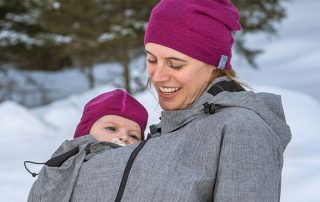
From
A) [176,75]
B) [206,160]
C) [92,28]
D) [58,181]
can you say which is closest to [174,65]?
[176,75]

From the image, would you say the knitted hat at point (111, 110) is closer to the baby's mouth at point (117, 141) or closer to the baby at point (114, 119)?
the baby at point (114, 119)

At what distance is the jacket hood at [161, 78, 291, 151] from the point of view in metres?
1.90

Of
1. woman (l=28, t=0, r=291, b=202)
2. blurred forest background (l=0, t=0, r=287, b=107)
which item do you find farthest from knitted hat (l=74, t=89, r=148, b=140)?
blurred forest background (l=0, t=0, r=287, b=107)

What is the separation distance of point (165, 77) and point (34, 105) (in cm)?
1328

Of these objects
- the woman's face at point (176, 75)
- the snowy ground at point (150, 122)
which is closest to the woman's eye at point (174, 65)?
the woman's face at point (176, 75)

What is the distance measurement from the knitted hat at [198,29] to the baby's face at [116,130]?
516mm

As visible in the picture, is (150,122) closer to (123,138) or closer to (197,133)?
(123,138)

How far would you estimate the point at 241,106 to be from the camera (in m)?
1.89

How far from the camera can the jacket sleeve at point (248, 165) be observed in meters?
1.72

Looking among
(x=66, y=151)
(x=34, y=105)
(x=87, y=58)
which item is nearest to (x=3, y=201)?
(x=66, y=151)

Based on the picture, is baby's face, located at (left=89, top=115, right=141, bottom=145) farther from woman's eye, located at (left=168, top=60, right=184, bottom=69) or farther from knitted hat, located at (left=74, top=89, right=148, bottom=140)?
woman's eye, located at (left=168, top=60, right=184, bottom=69)

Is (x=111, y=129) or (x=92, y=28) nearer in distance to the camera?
(x=111, y=129)

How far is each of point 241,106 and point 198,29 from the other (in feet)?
0.93

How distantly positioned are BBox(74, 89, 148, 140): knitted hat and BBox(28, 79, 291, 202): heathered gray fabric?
1.72ft
